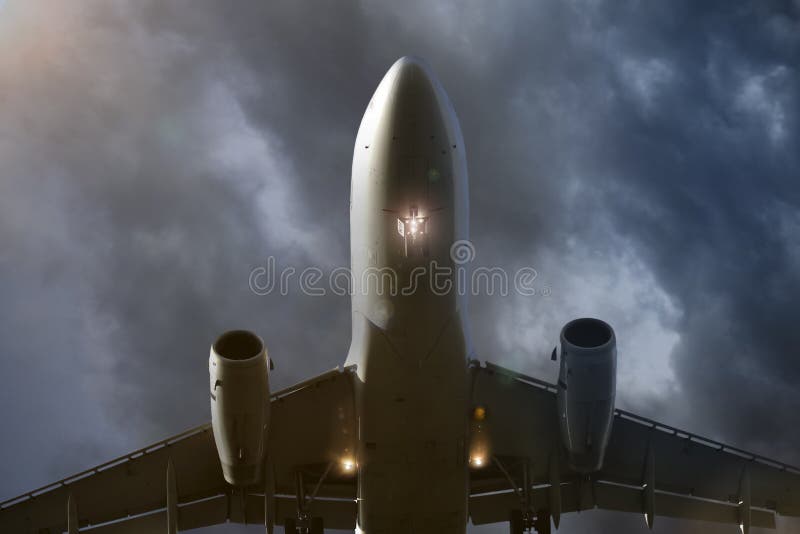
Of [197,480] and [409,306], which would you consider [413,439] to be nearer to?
[409,306]

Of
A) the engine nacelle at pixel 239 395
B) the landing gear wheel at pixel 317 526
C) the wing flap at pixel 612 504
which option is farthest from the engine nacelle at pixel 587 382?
the landing gear wheel at pixel 317 526

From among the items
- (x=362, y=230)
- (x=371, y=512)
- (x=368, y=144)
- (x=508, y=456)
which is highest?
(x=368, y=144)

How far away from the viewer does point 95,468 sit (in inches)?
779

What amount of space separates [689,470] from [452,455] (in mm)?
6565

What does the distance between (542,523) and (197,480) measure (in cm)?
752

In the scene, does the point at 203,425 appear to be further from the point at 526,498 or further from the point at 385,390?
the point at 526,498

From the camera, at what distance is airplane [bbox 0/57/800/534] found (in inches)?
666

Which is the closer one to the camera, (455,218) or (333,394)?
(455,218)

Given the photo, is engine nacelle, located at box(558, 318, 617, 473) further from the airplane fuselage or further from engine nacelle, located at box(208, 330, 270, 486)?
engine nacelle, located at box(208, 330, 270, 486)

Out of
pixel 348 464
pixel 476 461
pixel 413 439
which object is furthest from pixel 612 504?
pixel 413 439

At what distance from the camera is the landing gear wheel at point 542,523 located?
65.3ft

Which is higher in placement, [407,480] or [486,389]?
[486,389]

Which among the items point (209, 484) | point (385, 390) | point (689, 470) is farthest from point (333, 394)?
point (689, 470)

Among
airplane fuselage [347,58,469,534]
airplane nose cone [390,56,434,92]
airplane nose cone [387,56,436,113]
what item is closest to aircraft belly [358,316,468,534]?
airplane fuselage [347,58,469,534]
